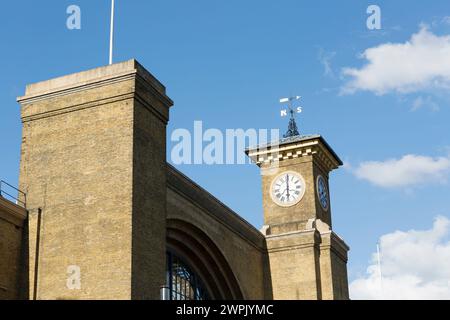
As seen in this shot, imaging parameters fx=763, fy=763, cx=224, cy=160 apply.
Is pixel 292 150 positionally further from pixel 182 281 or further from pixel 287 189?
pixel 182 281

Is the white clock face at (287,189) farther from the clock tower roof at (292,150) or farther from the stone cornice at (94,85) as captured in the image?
the stone cornice at (94,85)

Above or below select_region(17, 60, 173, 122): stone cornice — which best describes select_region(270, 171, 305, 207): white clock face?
above

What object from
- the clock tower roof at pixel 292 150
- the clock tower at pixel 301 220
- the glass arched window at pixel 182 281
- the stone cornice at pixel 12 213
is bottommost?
the glass arched window at pixel 182 281

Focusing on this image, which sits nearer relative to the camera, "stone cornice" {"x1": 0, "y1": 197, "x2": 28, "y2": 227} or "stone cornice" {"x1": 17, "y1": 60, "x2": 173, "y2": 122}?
"stone cornice" {"x1": 0, "y1": 197, "x2": 28, "y2": 227}

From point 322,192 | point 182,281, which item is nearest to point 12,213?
point 182,281

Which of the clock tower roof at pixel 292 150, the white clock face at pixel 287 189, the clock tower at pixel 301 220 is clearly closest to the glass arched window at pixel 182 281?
the clock tower at pixel 301 220

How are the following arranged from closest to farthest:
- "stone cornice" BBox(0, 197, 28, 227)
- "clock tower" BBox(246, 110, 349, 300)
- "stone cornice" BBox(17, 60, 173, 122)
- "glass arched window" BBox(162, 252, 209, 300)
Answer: "stone cornice" BBox(0, 197, 28, 227) < "stone cornice" BBox(17, 60, 173, 122) < "glass arched window" BBox(162, 252, 209, 300) < "clock tower" BBox(246, 110, 349, 300)

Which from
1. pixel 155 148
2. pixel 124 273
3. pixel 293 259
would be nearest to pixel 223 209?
pixel 293 259

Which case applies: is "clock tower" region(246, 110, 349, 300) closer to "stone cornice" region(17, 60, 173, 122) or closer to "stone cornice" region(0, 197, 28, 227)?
"stone cornice" region(17, 60, 173, 122)

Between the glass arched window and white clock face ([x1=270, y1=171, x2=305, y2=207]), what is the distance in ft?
31.8

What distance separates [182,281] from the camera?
30266 mm

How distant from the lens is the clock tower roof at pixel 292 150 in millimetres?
40125

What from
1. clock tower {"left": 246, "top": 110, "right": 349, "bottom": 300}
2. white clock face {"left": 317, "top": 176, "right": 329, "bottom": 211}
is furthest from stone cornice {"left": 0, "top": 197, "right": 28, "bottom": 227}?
white clock face {"left": 317, "top": 176, "right": 329, "bottom": 211}

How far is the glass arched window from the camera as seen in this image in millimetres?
28984
